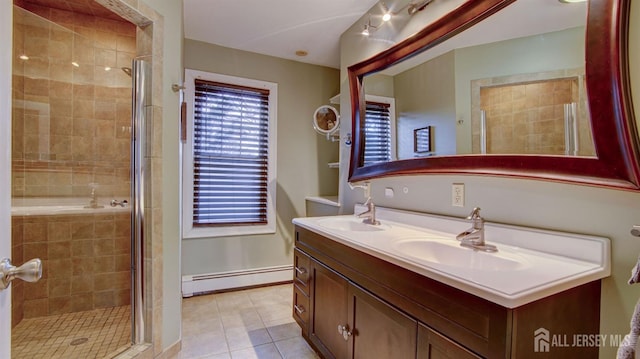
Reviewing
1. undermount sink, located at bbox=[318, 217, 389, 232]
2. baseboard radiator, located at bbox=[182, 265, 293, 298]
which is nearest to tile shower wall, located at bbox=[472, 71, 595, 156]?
undermount sink, located at bbox=[318, 217, 389, 232]

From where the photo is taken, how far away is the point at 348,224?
2076 mm

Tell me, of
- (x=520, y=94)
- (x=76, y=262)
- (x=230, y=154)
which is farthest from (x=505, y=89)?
(x=76, y=262)

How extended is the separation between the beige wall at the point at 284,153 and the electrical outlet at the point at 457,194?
79.7 inches

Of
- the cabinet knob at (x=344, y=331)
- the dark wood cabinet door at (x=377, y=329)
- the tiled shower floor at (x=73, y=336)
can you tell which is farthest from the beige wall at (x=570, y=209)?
Result: the tiled shower floor at (x=73, y=336)

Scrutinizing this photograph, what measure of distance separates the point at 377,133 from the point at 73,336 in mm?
2550

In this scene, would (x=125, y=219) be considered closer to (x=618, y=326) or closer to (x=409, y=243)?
(x=409, y=243)

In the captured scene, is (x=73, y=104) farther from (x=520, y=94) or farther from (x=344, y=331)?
(x=520, y=94)

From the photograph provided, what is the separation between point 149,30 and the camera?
175cm

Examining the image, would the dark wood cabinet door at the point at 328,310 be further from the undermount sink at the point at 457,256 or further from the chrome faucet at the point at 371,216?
the chrome faucet at the point at 371,216

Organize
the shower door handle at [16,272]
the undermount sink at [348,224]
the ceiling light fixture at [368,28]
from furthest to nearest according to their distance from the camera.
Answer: the ceiling light fixture at [368,28], the undermount sink at [348,224], the shower door handle at [16,272]

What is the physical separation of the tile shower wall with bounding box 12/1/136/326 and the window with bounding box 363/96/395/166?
1797 mm

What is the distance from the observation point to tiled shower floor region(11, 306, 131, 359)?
174cm

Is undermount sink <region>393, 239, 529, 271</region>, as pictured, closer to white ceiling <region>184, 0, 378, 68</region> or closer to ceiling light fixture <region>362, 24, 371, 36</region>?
ceiling light fixture <region>362, 24, 371, 36</region>

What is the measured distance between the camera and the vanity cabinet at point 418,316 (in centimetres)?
81
